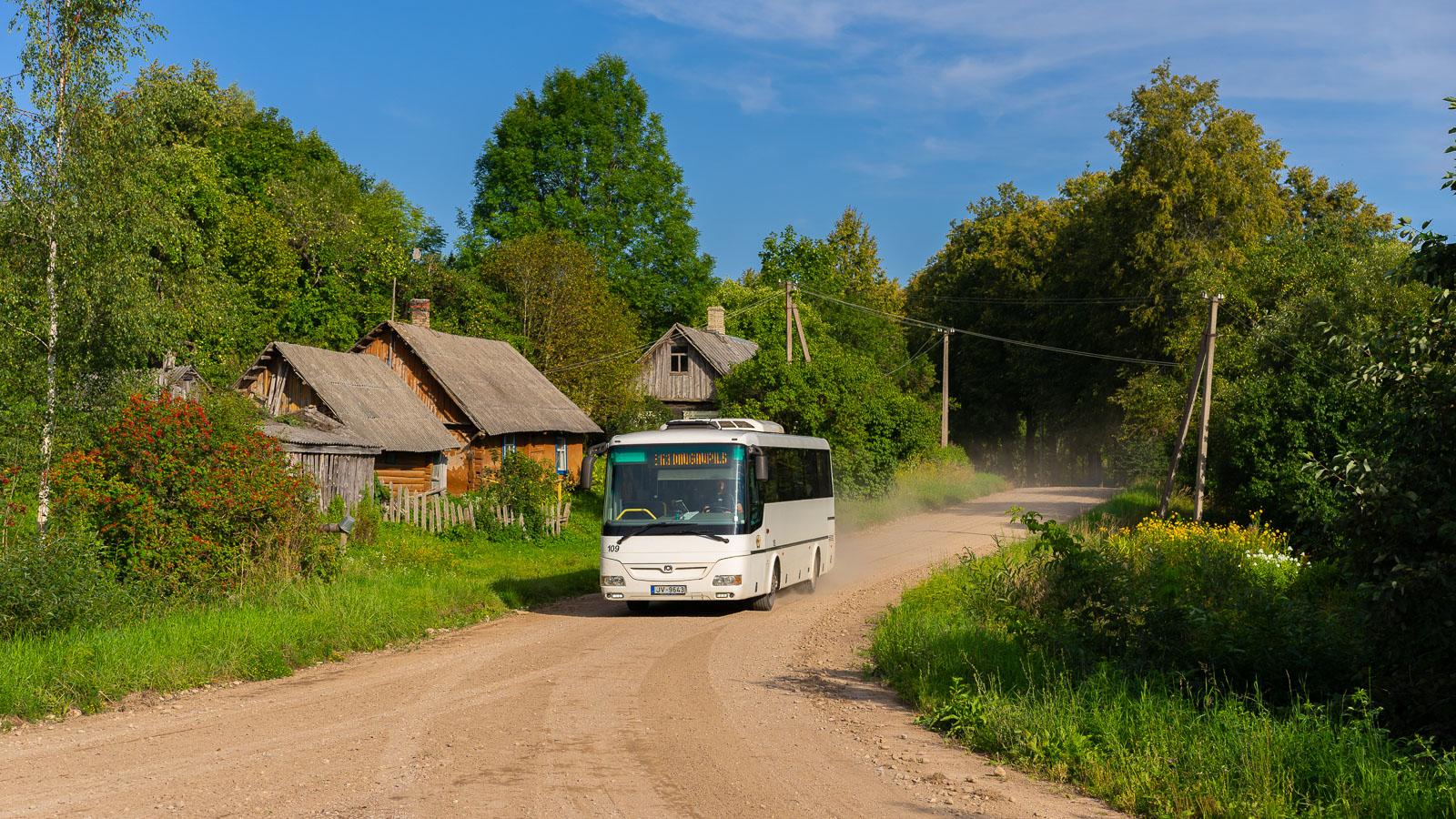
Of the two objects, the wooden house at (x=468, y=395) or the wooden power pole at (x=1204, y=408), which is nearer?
the wooden power pole at (x=1204, y=408)

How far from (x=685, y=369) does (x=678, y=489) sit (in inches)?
1317

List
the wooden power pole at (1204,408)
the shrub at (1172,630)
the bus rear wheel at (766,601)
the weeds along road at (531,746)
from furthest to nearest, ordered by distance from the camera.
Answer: the wooden power pole at (1204,408)
the bus rear wheel at (766,601)
the shrub at (1172,630)
the weeds along road at (531,746)

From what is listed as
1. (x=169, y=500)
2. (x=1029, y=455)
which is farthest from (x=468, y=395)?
(x=1029, y=455)

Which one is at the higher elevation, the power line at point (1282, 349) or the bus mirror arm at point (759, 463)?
the power line at point (1282, 349)

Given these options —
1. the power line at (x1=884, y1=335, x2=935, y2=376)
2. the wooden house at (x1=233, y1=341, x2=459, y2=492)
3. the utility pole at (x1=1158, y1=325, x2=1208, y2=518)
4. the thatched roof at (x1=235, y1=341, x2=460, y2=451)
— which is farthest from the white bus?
the power line at (x1=884, y1=335, x2=935, y2=376)

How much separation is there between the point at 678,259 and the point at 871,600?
38.8 m

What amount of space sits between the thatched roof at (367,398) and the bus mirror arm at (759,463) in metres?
15.4

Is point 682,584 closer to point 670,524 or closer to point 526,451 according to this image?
point 670,524

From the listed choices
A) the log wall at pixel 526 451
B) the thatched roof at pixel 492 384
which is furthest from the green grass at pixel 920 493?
the thatched roof at pixel 492 384

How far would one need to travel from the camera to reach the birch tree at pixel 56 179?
15125 mm

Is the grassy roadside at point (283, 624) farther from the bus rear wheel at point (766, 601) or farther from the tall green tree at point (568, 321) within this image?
the tall green tree at point (568, 321)

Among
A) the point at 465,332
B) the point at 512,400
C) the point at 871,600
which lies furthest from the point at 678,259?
the point at 871,600

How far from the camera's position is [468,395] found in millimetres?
33969

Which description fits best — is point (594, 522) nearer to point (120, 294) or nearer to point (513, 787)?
point (120, 294)
